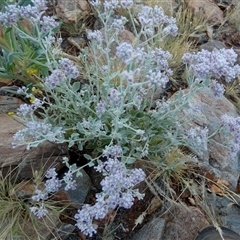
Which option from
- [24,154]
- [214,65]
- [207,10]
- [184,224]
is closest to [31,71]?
[24,154]

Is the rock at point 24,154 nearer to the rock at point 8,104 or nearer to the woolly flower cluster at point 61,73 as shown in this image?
the rock at point 8,104

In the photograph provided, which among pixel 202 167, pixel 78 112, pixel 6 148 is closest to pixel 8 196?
pixel 6 148

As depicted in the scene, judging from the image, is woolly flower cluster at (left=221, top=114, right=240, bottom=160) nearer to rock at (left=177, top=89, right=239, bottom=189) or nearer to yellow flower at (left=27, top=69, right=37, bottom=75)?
rock at (left=177, top=89, right=239, bottom=189)

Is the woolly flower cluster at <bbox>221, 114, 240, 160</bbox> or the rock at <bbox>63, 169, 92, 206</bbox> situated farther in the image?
the rock at <bbox>63, 169, 92, 206</bbox>

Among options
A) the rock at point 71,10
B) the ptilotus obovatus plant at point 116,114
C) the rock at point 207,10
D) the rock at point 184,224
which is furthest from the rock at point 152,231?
the rock at point 207,10

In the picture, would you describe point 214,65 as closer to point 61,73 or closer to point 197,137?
point 197,137

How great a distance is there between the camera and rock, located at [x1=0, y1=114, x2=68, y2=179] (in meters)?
1.88

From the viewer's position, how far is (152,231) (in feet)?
6.46

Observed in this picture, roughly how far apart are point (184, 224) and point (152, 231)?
181 mm

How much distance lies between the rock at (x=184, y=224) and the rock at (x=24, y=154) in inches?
25.6

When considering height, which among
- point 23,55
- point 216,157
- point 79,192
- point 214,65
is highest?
point 214,65

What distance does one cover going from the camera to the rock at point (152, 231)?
6.39 feet

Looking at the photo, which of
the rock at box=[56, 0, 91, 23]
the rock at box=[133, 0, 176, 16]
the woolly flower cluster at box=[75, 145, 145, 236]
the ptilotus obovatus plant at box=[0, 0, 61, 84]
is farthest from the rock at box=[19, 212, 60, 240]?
the rock at box=[133, 0, 176, 16]

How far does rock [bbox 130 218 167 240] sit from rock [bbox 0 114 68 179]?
21.0 inches
